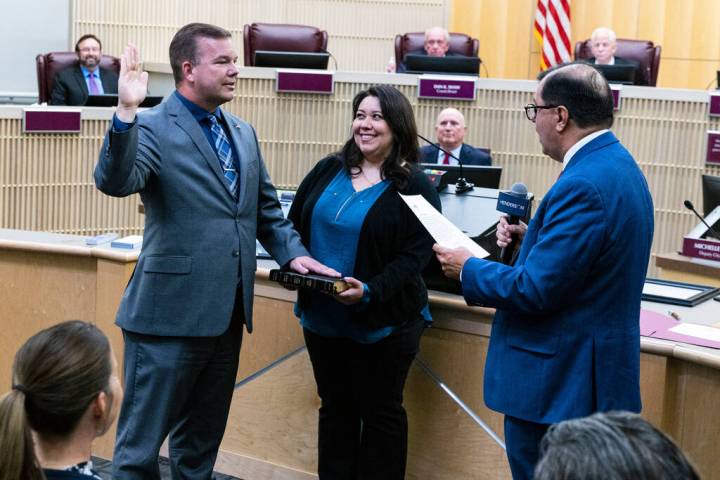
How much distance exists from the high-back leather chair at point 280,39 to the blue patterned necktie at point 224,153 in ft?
16.9

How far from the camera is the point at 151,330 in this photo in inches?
116

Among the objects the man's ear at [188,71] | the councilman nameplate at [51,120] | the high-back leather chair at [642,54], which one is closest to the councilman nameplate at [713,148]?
the high-back leather chair at [642,54]

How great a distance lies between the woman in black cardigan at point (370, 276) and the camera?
3.14 meters

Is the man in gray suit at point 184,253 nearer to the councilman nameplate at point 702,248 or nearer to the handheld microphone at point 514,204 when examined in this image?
the handheld microphone at point 514,204

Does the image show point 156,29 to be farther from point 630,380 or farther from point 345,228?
point 630,380

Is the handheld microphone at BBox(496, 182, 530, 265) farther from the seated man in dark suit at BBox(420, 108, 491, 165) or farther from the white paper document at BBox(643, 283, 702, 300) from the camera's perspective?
the seated man in dark suit at BBox(420, 108, 491, 165)

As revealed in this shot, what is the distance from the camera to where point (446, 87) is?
6.98 meters

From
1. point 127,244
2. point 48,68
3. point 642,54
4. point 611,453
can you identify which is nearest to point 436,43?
point 642,54

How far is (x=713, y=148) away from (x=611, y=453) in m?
5.70

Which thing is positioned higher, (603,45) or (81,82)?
(603,45)

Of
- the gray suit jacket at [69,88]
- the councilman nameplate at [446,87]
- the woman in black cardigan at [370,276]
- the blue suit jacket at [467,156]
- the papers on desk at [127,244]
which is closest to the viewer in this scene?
the woman in black cardigan at [370,276]

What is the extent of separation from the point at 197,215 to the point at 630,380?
1258 millimetres

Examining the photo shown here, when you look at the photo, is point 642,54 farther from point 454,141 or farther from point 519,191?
point 519,191

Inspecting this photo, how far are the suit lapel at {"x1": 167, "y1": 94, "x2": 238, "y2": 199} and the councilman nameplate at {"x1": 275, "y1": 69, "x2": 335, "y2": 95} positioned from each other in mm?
4110
